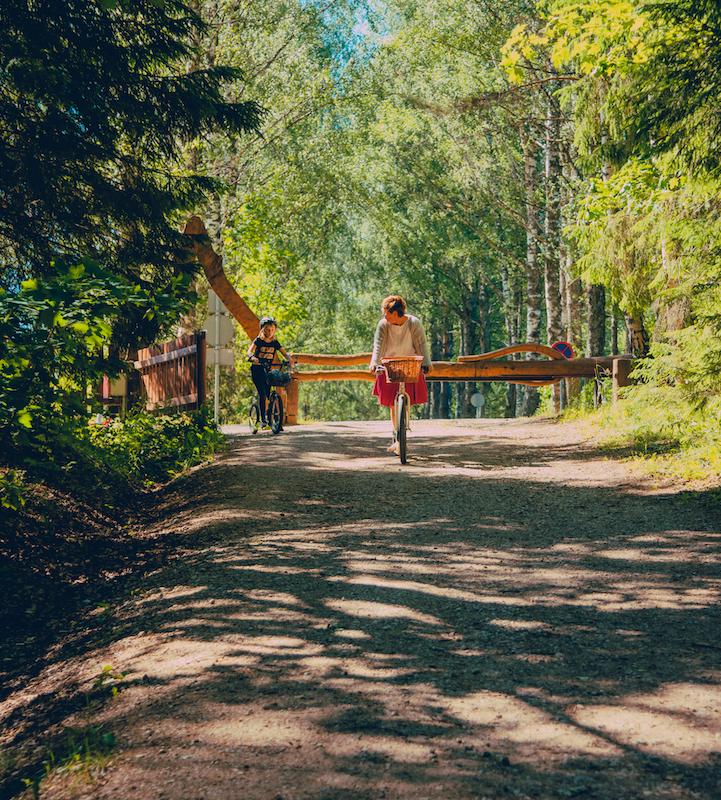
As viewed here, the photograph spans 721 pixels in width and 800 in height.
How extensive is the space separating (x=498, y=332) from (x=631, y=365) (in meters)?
45.4

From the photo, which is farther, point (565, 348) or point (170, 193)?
point (565, 348)

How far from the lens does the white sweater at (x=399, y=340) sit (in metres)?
12.2

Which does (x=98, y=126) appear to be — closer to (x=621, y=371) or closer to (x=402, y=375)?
(x=402, y=375)

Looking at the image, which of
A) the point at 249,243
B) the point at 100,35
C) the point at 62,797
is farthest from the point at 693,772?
the point at 249,243

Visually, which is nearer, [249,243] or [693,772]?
[693,772]

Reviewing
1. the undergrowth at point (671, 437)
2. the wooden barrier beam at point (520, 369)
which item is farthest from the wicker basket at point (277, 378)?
the undergrowth at point (671, 437)

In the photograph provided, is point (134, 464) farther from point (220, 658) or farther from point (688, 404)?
point (220, 658)

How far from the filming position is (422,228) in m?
44.1

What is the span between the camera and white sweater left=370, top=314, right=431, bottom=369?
1217 cm

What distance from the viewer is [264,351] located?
15883 millimetres

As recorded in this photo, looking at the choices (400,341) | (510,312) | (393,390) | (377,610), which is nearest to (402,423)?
(393,390)

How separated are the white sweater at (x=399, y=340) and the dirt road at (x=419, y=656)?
3537 millimetres

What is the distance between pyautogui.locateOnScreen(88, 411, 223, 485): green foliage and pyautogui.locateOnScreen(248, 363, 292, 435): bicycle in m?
1.93

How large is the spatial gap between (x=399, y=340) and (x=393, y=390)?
755mm
